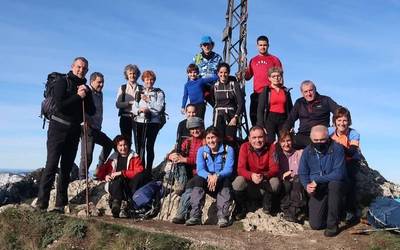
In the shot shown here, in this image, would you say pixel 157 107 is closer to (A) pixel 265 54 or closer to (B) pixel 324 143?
(A) pixel 265 54

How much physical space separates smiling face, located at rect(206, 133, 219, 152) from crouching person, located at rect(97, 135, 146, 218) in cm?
164

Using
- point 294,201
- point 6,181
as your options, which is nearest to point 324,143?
point 294,201

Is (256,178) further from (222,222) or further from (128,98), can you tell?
(128,98)

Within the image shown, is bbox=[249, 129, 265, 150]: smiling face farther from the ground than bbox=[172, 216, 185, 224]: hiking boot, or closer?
farther from the ground

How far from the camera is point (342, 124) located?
9102 mm

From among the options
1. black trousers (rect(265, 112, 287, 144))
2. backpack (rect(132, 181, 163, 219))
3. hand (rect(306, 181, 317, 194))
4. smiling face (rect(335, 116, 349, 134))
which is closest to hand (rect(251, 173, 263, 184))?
hand (rect(306, 181, 317, 194))

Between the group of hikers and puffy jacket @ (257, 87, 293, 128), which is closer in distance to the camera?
the group of hikers

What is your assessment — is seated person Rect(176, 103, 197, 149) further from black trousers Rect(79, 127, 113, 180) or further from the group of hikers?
black trousers Rect(79, 127, 113, 180)

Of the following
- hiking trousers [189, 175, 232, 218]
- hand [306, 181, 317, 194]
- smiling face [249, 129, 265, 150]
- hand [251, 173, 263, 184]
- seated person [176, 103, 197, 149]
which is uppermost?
seated person [176, 103, 197, 149]

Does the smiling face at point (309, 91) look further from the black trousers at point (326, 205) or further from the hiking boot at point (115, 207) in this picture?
the hiking boot at point (115, 207)

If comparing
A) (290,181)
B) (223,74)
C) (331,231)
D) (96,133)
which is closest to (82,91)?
(96,133)

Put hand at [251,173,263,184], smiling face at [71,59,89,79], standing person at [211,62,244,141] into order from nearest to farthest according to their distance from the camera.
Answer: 1. hand at [251,173,263,184]
2. smiling face at [71,59,89,79]
3. standing person at [211,62,244,141]

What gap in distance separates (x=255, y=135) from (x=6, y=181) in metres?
8.10

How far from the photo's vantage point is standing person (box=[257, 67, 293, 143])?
1019cm
